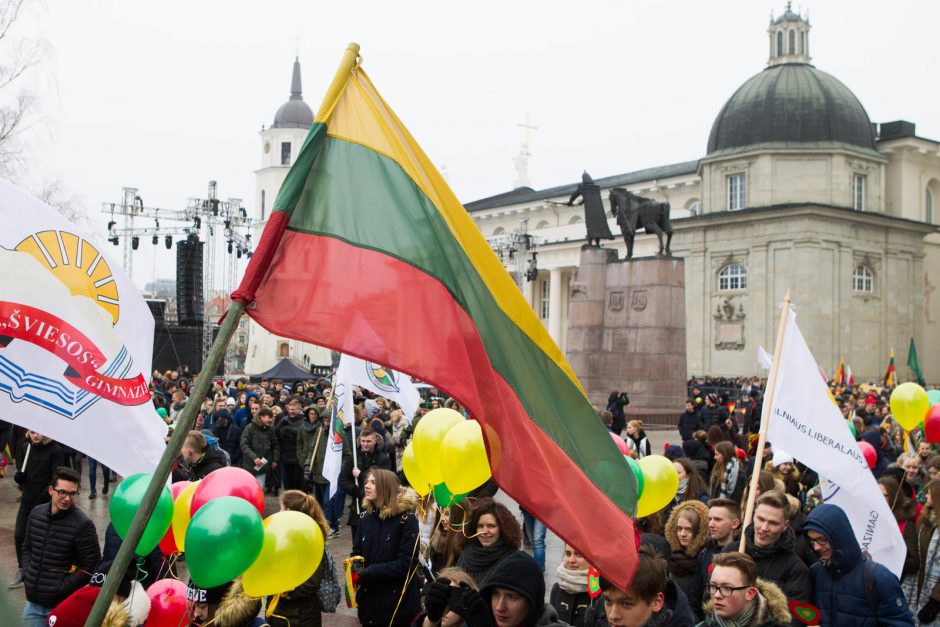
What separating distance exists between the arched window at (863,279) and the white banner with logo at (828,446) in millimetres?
49536

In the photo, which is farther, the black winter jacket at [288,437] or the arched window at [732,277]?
the arched window at [732,277]

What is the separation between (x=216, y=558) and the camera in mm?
3715

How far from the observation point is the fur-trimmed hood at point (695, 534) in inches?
222

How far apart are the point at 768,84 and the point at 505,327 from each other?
185 ft

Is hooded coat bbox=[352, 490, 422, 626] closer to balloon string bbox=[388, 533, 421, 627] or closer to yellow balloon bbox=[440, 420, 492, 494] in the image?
balloon string bbox=[388, 533, 421, 627]

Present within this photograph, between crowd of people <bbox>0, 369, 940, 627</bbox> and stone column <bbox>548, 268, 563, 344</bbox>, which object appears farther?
stone column <bbox>548, 268, 563, 344</bbox>

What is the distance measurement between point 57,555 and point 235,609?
197 cm

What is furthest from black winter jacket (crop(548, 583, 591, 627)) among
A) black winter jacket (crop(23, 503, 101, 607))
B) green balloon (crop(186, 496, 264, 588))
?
black winter jacket (crop(23, 503, 101, 607))

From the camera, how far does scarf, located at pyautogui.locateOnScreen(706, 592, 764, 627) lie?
393 centimetres

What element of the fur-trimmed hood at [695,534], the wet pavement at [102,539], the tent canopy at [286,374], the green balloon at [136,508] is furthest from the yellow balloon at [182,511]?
the tent canopy at [286,374]

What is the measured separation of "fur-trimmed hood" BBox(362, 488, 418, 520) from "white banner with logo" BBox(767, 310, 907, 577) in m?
2.30

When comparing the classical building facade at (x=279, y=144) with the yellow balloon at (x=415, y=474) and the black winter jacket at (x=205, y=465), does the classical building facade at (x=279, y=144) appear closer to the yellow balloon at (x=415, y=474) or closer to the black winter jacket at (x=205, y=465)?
A: the black winter jacket at (x=205, y=465)

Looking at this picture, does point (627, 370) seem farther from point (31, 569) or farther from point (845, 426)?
point (31, 569)

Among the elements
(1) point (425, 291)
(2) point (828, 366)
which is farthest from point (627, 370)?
(2) point (828, 366)
